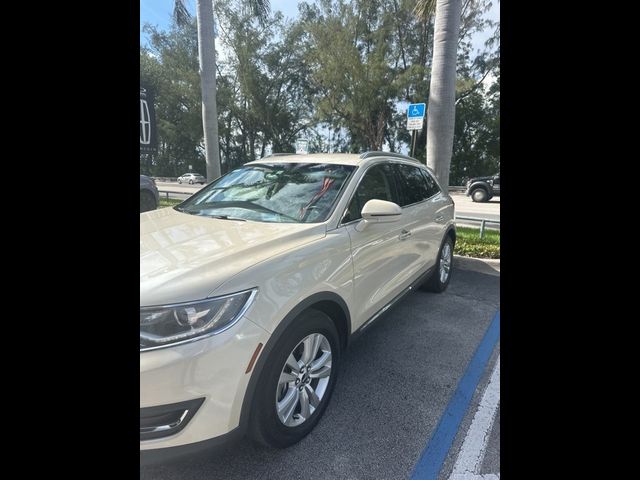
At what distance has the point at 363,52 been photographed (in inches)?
1084

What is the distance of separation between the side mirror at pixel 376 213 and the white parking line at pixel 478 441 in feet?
4.63

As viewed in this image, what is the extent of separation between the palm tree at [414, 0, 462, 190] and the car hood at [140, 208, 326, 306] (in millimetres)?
4905

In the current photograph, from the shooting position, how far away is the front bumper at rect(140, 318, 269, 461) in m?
1.47

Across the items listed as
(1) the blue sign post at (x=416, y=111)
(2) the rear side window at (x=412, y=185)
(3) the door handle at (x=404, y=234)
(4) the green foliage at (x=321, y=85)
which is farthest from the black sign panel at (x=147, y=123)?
(4) the green foliage at (x=321, y=85)

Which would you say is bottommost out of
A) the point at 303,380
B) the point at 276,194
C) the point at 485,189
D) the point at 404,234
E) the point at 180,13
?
the point at 303,380

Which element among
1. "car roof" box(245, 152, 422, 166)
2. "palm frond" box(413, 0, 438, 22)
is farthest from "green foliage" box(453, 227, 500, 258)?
"palm frond" box(413, 0, 438, 22)

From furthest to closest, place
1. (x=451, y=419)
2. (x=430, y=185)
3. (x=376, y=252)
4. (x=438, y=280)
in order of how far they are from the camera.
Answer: (x=438, y=280) → (x=430, y=185) → (x=376, y=252) → (x=451, y=419)

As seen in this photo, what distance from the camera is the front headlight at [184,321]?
4.97ft

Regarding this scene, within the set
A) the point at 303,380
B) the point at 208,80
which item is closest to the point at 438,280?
the point at 303,380

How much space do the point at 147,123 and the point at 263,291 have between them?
230 inches

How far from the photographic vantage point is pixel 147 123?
645 centimetres

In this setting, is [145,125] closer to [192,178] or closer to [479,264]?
[479,264]
